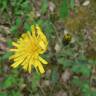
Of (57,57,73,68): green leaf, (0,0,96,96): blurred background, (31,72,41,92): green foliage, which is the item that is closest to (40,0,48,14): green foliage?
(0,0,96,96): blurred background

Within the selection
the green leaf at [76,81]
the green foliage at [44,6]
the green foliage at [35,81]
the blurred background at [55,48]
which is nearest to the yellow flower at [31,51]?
the blurred background at [55,48]

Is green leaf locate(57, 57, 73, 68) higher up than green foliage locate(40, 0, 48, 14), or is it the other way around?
green foliage locate(40, 0, 48, 14)

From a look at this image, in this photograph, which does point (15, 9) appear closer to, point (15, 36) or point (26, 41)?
point (15, 36)

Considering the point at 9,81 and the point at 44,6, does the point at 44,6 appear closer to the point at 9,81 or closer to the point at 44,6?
the point at 44,6

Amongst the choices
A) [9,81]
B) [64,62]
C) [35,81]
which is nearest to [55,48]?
[64,62]

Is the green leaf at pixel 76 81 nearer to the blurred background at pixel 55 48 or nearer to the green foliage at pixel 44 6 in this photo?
the blurred background at pixel 55 48

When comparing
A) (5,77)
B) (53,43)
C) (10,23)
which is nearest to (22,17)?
(10,23)

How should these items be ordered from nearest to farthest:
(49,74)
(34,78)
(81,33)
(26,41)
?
(26,41) < (34,78) < (49,74) < (81,33)

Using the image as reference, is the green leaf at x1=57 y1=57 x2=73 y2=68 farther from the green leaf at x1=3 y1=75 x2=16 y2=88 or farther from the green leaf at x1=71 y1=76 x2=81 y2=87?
the green leaf at x1=3 y1=75 x2=16 y2=88
